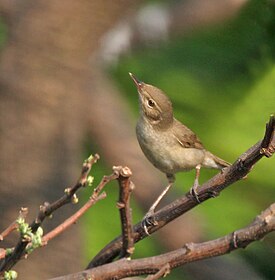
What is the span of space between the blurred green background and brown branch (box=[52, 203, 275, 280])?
1042mm

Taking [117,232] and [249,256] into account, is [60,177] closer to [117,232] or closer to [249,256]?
[117,232]

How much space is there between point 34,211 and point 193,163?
96cm

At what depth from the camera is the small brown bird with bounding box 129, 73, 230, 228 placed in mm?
2678

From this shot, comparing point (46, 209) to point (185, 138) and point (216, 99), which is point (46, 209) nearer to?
point (185, 138)

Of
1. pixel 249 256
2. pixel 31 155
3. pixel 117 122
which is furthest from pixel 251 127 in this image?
pixel 249 256

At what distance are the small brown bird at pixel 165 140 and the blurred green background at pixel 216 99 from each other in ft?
0.81

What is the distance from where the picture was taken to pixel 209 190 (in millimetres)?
1840

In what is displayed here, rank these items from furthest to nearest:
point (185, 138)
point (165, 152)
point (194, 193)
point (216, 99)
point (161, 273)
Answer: point (216, 99), point (185, 138), point (165, 152), point (194, 193), point (161, 273)

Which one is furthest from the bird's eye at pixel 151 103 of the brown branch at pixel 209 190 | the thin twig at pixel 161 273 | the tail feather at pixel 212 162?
the thin twig at pixel 161 273

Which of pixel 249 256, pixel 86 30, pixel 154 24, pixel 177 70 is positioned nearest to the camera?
pixel 249 256

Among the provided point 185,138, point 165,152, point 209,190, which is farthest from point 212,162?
point 209,190

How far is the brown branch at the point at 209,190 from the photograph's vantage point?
5.61ft

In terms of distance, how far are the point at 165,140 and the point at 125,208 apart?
1154 mm

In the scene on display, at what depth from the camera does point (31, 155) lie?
3.53 m
